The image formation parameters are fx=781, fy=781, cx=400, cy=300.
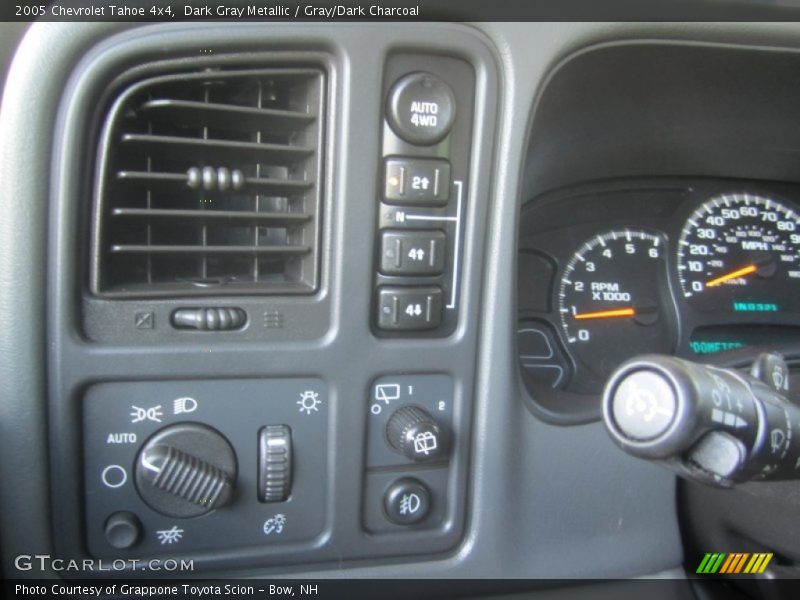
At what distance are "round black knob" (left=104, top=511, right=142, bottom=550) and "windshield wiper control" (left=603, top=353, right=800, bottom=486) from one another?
64 centimetres

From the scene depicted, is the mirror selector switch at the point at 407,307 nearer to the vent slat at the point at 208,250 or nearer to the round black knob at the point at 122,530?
the vent slat at the point at 208,250

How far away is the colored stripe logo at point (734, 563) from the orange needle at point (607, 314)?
1.47ft

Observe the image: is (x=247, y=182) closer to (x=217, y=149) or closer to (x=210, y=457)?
(x=217, y=149)

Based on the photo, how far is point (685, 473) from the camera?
2.29 ft

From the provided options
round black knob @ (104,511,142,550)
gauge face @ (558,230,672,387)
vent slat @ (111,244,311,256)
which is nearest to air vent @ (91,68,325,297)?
vent slat @ (111,244,311,256)

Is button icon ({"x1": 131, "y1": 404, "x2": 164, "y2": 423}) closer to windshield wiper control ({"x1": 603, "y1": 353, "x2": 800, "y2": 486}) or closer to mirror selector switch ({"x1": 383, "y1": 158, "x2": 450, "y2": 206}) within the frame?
mirror selector switch ({"x1": 383, "y1": 158, "x2": 450, "y2": 206})

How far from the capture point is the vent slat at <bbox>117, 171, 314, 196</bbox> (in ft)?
3.11

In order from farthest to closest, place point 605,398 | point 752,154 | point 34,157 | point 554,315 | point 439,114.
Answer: point 752,154, point 554,315, point 439,114, point 34,157, point 605,398

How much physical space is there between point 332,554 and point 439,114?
0.62 m

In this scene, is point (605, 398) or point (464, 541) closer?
point (605, 398)

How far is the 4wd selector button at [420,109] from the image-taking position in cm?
101

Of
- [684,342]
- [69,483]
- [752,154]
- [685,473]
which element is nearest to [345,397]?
[69,483]

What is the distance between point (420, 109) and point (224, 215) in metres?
0.29

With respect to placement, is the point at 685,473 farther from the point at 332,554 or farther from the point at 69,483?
the point at 69,483
